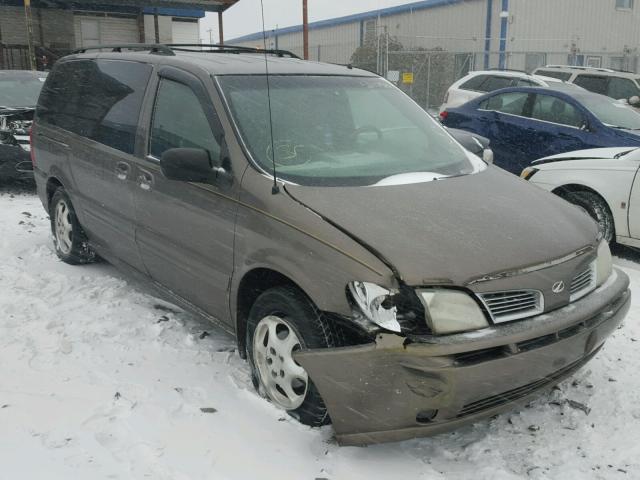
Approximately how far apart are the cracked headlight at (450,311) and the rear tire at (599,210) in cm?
373

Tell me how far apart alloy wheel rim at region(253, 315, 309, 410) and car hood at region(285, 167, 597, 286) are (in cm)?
61

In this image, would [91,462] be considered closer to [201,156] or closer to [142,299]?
[201,156]

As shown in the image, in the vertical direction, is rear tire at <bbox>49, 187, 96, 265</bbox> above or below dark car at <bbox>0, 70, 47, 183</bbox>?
below

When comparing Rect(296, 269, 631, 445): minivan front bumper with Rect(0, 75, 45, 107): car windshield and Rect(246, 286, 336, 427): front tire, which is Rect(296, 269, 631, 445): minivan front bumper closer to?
Rect(246, 286, 336, 427): front tire

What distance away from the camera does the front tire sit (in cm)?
285

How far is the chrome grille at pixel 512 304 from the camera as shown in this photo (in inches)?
105

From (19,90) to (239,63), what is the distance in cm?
650

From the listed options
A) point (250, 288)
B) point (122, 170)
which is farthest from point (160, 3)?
point (250, 288)

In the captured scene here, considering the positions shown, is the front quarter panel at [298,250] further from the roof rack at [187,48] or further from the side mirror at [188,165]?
the roof rack at [187,48]

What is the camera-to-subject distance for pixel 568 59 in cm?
2375

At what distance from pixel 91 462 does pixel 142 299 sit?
199 cm

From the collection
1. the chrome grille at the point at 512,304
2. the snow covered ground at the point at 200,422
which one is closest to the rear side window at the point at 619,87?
the snow covered ground at the point at 200,422

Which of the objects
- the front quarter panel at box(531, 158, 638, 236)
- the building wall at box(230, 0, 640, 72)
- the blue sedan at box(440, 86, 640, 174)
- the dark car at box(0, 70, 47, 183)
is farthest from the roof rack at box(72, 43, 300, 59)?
the building wall at box(230, 0, 640, 72)

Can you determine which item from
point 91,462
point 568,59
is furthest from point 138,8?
point 91,462
